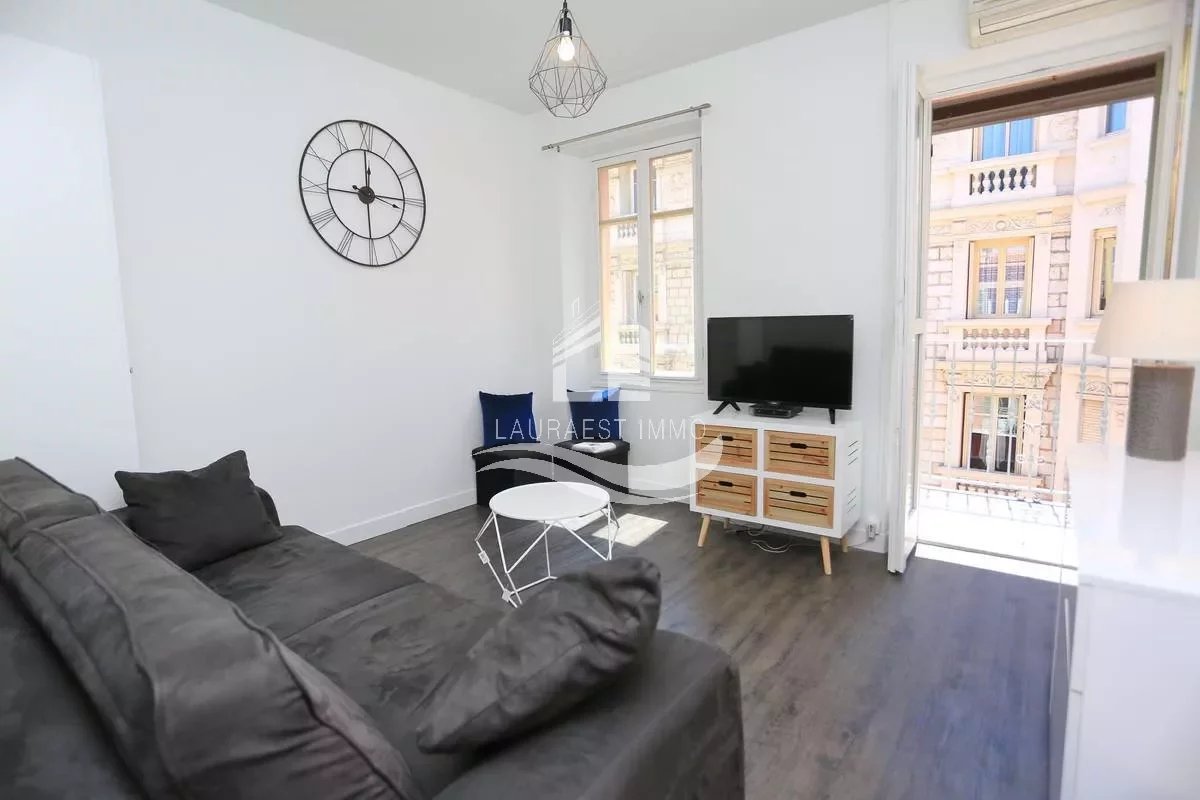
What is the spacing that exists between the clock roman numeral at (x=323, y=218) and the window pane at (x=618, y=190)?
2.05m

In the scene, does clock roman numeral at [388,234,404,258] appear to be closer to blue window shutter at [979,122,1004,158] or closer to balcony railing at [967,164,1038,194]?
balcony railing at [967,164,1038,194]

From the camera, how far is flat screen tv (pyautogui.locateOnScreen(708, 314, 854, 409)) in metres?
3.13

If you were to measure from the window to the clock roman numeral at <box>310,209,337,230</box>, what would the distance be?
203 centimetres

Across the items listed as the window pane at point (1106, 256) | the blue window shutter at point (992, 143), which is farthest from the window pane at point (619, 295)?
the window pane at point (1106, 256)

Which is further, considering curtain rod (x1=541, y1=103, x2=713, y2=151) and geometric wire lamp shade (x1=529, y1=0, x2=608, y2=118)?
curtain rod (x1=541, y1=103, x2=713, y2=151)

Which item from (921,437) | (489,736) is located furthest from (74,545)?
(921,437)

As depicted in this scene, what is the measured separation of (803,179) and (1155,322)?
1.98m

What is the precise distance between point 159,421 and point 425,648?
6.63 ft

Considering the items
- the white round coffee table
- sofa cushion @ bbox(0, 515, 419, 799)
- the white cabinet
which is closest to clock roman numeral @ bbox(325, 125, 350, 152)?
the white round coffee table

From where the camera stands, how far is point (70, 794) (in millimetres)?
755

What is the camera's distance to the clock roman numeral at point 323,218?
325cm

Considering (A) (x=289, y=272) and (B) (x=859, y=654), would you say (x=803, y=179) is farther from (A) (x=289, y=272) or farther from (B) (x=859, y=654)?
(A) (x=289, y=272)

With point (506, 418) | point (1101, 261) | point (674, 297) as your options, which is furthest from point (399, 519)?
point (1101, 261)

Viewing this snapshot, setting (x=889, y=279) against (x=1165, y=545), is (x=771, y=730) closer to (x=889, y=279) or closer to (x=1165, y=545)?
(x=1165, y=545)
